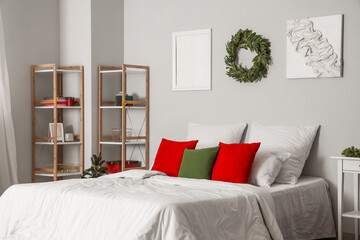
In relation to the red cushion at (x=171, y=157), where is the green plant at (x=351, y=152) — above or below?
above

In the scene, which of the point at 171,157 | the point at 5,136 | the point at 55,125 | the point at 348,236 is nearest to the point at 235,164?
the point at 171,157

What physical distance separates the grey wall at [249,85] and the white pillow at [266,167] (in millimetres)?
470

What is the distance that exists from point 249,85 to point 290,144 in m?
0.83

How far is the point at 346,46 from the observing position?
4.48 meters

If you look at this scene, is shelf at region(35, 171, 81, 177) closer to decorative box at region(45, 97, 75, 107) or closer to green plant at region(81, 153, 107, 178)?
green plant at region(81, 153, 107, 178)

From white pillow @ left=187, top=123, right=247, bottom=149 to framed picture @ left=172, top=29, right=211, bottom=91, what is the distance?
490 mm

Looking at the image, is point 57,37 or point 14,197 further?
point 57,37

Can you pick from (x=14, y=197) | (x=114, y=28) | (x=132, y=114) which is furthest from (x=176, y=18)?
(x=14, y=197)

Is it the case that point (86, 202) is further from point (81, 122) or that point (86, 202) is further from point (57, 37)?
point (57, 37)

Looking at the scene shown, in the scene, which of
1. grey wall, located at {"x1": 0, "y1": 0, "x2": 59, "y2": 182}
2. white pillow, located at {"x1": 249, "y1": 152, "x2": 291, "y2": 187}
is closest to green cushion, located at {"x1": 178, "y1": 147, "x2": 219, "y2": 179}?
white pillow, located at {"x1": 249, "y1": 152, "x2": 291, "y2": 187}

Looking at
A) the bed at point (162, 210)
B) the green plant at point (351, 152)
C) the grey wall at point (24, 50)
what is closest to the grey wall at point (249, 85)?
the green plant at point (351, 152)

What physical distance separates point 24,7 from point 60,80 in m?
0.94

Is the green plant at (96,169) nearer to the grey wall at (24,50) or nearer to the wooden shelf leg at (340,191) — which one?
the grey wall at (24,50)

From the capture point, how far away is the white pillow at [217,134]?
16.4 ft
